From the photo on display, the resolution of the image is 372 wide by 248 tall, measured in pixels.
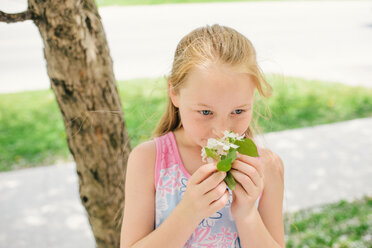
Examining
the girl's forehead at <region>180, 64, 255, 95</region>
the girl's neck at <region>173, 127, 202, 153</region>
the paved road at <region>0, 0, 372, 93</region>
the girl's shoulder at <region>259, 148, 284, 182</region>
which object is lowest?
the paved road at <region>0, 0, 372, 93</region>

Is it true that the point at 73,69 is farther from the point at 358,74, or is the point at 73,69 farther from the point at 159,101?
the point at 358,74

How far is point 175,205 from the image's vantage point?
5.50ft

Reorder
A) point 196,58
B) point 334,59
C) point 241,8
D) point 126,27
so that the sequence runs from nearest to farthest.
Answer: point 196,58, point 334,59, point 126,27, point 241,8

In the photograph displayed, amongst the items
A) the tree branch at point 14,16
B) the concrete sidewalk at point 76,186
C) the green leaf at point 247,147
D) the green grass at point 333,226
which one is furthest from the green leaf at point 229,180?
the concrete sidewalk at point 76,186

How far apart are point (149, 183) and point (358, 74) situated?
7974mm

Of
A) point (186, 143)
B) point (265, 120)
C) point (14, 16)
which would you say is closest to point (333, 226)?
point (265, 120)

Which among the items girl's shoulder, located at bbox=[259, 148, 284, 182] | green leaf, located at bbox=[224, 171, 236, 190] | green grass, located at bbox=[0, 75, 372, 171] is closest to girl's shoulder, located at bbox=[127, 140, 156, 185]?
green leaf, located at bbox=[224, 171, 236, 190]

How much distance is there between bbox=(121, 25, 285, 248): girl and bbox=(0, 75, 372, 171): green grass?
11.5ft

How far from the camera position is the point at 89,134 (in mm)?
2154

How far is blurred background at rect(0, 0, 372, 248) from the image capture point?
378 cm

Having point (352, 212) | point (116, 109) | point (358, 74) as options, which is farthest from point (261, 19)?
point (116, 109)

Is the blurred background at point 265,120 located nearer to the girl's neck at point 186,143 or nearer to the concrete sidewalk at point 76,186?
the concrete sidewalk at point 76,186

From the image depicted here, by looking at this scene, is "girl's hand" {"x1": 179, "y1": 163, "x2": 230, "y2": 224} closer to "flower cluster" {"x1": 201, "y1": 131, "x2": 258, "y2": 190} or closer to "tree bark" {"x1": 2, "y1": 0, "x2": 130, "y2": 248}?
"flower cluster" {"x1": 201, "y1": 131, "x2": 258, "y2": 190}

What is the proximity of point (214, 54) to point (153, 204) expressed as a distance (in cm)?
68
